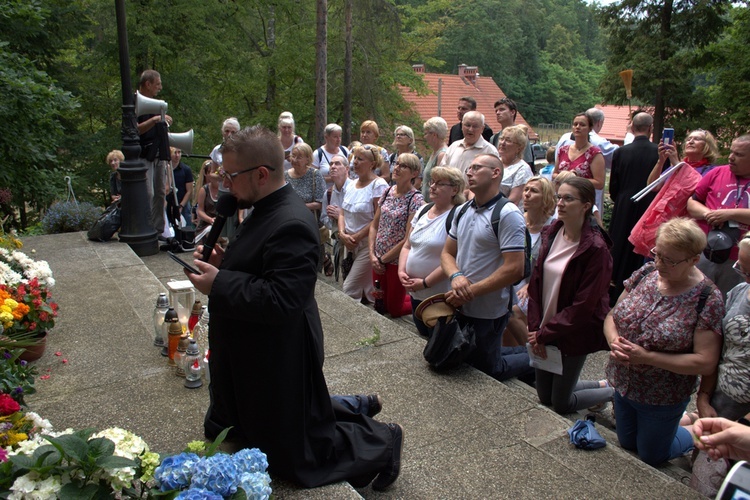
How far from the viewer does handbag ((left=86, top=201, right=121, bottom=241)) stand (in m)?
7.88

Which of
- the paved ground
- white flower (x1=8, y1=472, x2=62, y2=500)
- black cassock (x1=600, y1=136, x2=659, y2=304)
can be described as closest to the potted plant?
the paved ground

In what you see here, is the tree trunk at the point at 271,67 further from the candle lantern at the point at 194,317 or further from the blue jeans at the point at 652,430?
the blue jeans at the point at 652,430

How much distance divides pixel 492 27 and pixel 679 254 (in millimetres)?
61213

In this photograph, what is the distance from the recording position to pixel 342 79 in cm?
2056

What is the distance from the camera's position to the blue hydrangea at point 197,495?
2.00 meters

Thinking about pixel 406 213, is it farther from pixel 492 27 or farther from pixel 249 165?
pixel 492 27

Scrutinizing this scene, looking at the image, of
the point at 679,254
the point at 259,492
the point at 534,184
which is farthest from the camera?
the point at 534,184

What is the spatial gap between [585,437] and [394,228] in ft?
9.36

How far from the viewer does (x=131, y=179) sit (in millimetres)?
7559

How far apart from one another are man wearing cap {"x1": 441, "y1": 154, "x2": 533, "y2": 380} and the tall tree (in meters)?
17.1

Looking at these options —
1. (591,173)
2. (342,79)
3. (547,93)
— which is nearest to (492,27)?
(547,93)

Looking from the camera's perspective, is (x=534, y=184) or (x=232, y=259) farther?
(x=534, y=184)

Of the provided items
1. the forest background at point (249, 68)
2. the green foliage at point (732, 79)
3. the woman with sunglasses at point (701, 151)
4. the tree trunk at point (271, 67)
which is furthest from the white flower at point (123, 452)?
the tree trunk at point (271, 67)

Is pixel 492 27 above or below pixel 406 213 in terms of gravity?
above
